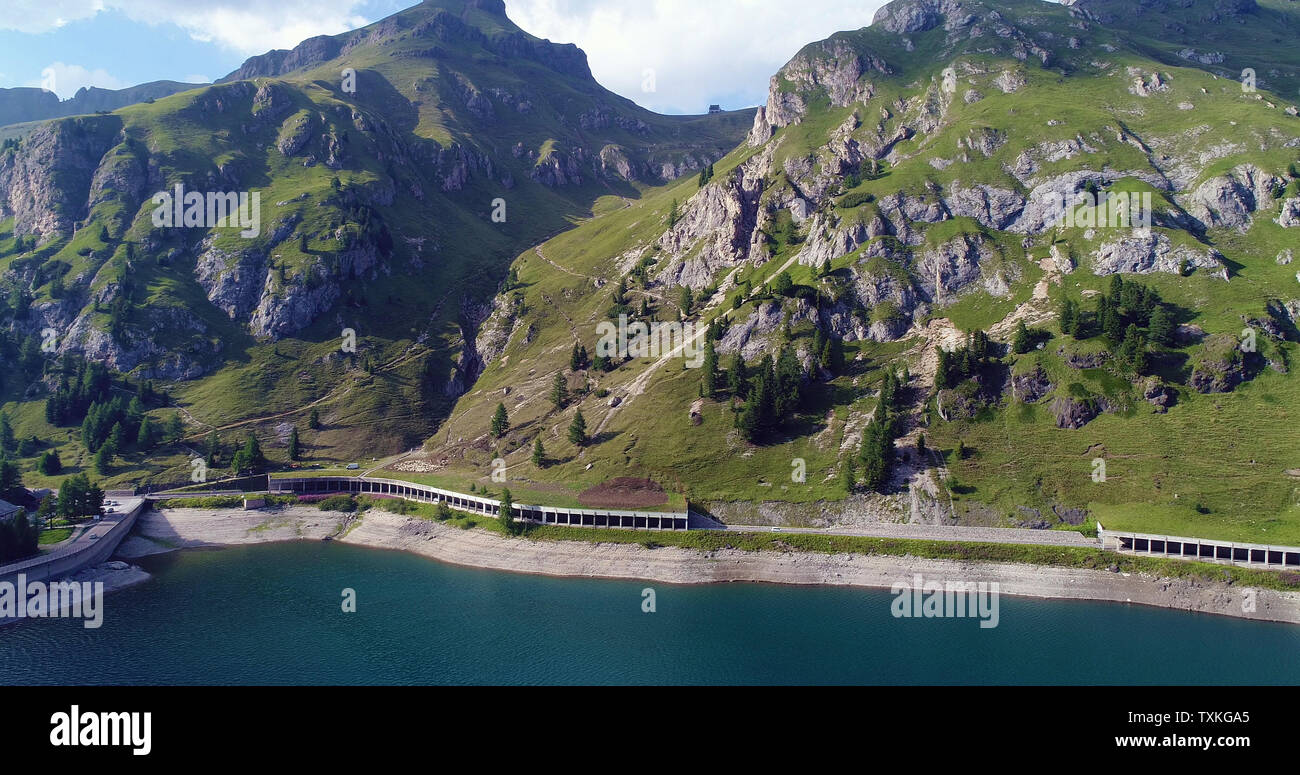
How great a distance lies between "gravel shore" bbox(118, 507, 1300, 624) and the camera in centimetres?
8944

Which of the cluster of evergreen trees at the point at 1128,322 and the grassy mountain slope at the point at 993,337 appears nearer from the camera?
the grassy mountain slope at the point at 993,337

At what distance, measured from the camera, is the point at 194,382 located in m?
178

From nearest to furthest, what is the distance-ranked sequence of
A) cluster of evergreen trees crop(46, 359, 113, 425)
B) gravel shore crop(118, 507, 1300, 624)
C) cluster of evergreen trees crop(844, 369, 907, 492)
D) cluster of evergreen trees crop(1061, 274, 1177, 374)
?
gravel shore crop(118, 507, 1300, 624)
cluster of evergreen trees crop(844, 369, 907, 492)
cluster of evergreen trees crop(1061, 274, 1177, 374)
cluster of evergreen trees crop(46, 359, 113, 425)

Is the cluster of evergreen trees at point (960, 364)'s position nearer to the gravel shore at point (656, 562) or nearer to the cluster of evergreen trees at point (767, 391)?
the cluster of evergreen trees at point (767, 391)

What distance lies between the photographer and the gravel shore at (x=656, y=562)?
89.4m

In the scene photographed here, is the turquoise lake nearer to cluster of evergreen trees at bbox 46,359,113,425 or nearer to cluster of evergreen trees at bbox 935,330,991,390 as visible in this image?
cluster of evergreen trees at bbox 935,330,991,390

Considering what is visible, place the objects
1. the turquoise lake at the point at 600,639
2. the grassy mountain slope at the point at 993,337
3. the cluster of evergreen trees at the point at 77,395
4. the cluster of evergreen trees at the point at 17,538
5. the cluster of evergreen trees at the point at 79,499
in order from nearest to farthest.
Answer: the turquoise lake at the point at 600,639, the cluster of evergreen trees at the point at 17,538, the grassy mountain slope at the point at 993,337, the cluster of evergreen trees at the point at 79,499, the cluster of evergreen trees at the point at 77,395

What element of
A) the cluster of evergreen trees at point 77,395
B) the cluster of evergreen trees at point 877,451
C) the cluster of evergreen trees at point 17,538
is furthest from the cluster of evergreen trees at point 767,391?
the cluster of evergreen trees at point 77,395

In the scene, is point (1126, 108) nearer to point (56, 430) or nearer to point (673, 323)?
point (673, 323)

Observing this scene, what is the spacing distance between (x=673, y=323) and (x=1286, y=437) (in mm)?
117775

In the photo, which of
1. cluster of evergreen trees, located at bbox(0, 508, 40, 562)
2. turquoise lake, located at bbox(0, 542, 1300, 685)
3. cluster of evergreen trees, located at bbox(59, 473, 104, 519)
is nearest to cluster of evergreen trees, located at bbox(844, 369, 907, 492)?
turquoise lake, located at bbox(0, 542, 1300, 685)

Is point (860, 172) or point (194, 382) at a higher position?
point (860, 172)

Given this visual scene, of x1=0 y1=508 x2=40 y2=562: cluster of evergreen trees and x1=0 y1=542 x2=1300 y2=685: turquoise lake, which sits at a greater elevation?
x1=0 y1=508 x2=40 y2=562: cluster of evergreen trees

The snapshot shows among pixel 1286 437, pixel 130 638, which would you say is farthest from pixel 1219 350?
pixel 130 638
